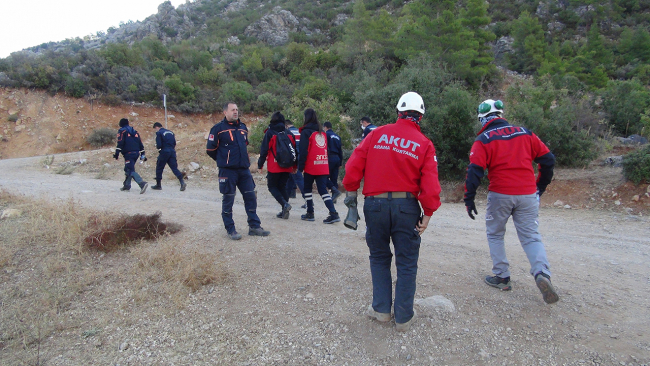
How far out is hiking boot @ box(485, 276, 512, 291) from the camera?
4102 mm

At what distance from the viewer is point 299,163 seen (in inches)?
268

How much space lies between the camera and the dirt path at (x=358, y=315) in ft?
10.2

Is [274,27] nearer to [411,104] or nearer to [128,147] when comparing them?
[128,147]

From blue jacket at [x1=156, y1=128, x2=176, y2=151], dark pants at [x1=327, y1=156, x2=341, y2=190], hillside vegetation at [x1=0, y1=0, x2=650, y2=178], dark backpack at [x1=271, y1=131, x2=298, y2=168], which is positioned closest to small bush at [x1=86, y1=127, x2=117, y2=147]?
hillside vegetation at [x1=0, y1=0, x2=650, y2=178]

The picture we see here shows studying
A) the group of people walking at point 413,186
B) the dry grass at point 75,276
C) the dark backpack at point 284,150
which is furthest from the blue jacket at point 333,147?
the dry grass at point 75,276

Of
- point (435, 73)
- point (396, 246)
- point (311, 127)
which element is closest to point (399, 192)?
point (396, 246)

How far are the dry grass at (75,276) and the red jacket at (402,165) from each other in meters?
2.23

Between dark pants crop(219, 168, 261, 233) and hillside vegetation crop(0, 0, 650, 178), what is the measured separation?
669cm

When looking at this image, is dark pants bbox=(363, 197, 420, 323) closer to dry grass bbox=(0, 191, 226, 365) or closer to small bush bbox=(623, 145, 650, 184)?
dry grass bbox=(0, 191, 226, 365)

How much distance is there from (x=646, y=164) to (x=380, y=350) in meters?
8.68

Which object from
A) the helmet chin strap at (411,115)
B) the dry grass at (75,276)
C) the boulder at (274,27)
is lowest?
the dry grass at (75,276)

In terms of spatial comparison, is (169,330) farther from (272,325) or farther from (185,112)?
(185,112)

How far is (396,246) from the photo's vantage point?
3312mm

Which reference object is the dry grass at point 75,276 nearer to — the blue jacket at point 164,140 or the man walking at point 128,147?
the man walking at point 128,147
